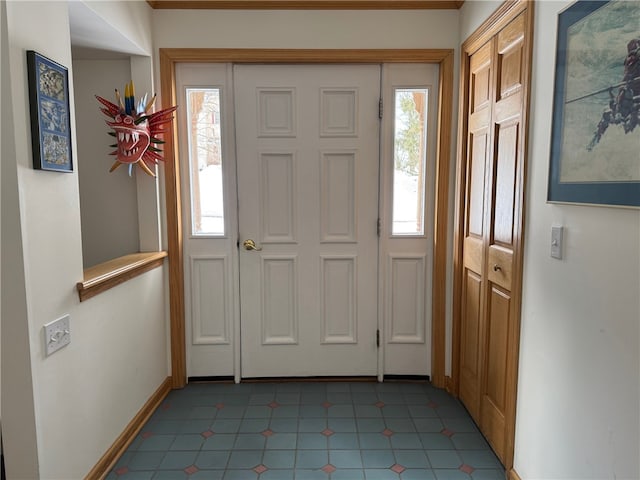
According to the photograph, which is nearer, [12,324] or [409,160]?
[12,324]

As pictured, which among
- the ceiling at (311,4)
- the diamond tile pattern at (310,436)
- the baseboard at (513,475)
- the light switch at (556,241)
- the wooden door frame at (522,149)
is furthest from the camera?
the ceiling at (311,4)

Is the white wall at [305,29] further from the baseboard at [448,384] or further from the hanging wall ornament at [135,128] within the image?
the baseboard at [448,384]

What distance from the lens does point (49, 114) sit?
1.49 meters

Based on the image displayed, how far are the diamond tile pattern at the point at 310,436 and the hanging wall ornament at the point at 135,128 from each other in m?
1.46

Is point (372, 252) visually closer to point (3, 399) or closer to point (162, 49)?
point (162, 49)

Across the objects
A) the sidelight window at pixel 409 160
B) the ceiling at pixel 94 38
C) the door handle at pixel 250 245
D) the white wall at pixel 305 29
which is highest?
the white wall at pixel 305 29

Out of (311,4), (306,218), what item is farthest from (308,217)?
(311,4)

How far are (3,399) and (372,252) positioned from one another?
6.51ft

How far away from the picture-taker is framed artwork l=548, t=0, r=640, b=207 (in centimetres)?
113

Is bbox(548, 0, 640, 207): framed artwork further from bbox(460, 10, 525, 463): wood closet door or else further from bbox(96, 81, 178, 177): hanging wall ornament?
bbox(96, 81, 178, 177): hanging wall ornament

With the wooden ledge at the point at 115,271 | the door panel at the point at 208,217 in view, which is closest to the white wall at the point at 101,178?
the wooden ledge at the point at 115,271

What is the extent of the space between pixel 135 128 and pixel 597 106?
6.95 ft

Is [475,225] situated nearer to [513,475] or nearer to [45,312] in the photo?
[513,475]

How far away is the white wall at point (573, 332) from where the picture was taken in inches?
45.9
